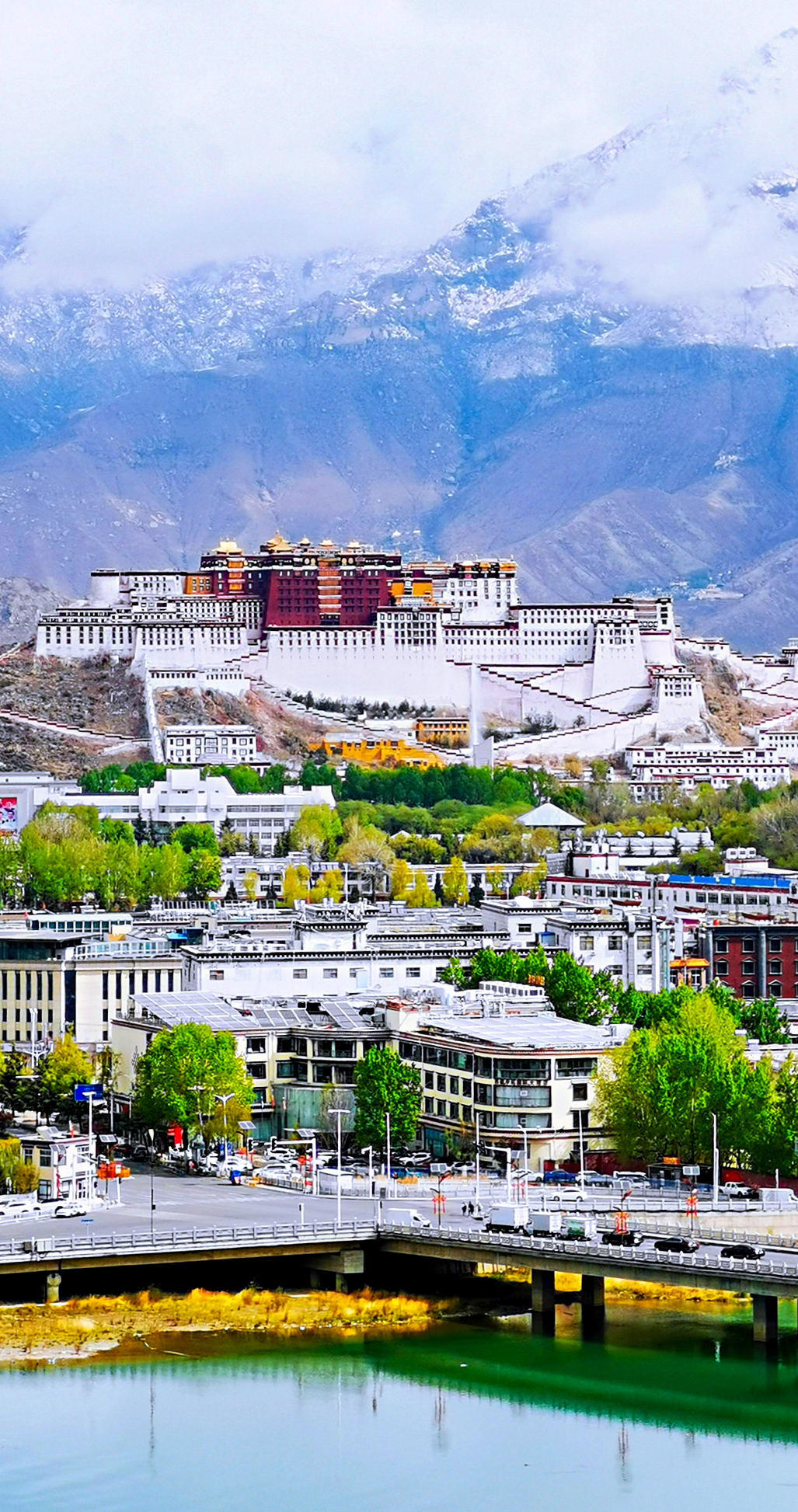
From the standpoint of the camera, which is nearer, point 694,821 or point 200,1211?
point 200,1211

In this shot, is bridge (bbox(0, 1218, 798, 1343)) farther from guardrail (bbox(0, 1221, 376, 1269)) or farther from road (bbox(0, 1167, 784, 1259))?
road (bbox(0, 1167, 784, 1259))

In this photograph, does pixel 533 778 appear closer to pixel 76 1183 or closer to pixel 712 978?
pixel 712 978

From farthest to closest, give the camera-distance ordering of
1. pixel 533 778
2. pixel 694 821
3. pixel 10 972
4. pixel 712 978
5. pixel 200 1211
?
pixel 533 778, pixel 694 821, pixel 712 978, pixel 10 972, pixel 200 1211

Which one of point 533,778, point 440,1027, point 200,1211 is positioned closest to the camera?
point 200,1211

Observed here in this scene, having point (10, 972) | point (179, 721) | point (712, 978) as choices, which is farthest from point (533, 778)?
point (10, 972)

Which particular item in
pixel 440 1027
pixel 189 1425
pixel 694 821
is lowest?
pixel 189 1425

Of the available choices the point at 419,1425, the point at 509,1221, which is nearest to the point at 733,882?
the point at 509,1221

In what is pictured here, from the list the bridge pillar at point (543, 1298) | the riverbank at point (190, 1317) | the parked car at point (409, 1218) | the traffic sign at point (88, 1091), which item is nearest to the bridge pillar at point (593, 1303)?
the bridge pillar at point (543, 1298)

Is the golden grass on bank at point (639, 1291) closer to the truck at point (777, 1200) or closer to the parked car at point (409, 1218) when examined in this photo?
the parked car at point (409, 1218)
